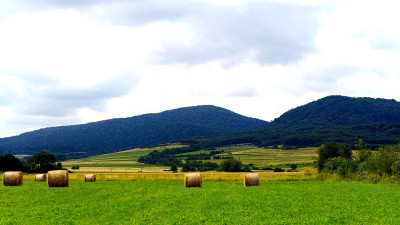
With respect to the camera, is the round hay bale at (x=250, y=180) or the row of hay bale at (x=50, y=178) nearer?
the row of hay bale at (x=50, y=178)

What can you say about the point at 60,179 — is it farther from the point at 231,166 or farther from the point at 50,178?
the point at 231,166

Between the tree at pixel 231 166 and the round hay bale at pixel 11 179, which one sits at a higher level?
the round hay bale at pixel 11 179

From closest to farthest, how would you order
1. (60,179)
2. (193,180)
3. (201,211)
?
(201,211) → (60,179) → (193,180)

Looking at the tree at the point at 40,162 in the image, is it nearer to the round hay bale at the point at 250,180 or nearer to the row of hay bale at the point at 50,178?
the row of hay bale at the point at 50,178

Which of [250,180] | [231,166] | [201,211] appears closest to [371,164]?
[250,180]

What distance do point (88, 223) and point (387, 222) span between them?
53.8ft

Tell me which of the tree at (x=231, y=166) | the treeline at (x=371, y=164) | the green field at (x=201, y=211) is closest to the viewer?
the green field at (x=201, y=211)

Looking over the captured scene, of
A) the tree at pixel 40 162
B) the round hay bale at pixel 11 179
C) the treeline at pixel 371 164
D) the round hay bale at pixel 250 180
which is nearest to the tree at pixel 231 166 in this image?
the treeline at pixel 371 164

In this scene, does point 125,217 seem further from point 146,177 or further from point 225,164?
point 225,164

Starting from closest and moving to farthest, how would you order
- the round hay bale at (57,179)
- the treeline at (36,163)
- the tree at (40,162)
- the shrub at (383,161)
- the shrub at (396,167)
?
the round hay bale at (57,179), the shrub at (396,167), the shrub at (383,161), the treeline at (36,163), the tree at (40,162)

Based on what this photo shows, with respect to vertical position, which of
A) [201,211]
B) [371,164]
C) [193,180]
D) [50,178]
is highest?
[50,178]

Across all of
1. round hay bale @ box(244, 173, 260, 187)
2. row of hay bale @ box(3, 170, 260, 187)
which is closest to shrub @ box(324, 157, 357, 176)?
round hay bale @ box(244, 173, 260, 187)

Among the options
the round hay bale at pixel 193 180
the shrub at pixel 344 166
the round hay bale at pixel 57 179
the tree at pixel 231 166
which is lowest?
the tree at pixel 231 166

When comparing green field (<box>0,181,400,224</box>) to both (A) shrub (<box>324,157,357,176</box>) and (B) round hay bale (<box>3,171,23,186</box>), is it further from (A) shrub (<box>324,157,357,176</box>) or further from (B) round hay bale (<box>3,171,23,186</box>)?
(A) shrub (<box>324,157,357,176</box>)
